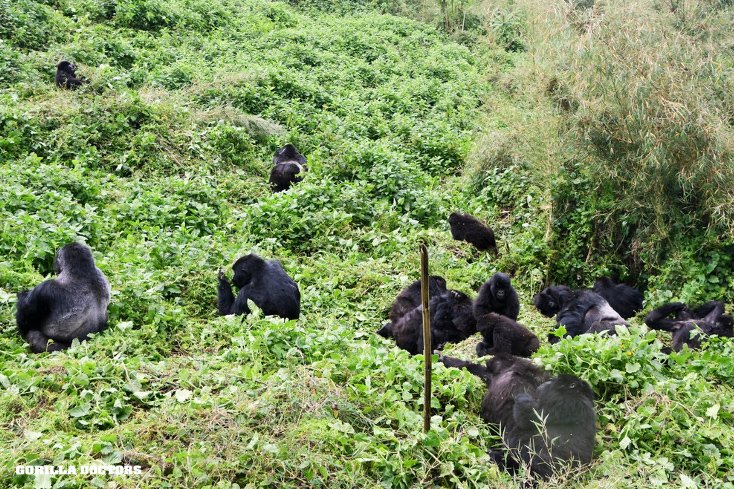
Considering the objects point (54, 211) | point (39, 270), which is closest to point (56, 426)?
point (39, 270)

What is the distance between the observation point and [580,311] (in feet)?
23.4

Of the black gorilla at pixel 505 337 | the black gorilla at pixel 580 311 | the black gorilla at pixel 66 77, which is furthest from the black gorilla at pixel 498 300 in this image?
the black gorilla at pixel 66 77

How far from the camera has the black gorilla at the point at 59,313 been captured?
579cm

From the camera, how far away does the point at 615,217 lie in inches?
331

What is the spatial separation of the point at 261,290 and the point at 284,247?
208 cm

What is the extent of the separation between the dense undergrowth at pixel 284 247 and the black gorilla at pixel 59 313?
15cm

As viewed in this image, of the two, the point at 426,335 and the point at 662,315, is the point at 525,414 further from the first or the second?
the point at 662,315

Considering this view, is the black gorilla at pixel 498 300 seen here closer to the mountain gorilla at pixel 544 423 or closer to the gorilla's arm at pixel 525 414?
the mountain gorilla at pixel 544 423

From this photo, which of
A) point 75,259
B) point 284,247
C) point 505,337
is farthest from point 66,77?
point 505,337

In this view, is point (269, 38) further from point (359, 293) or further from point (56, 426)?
point (56, 426)

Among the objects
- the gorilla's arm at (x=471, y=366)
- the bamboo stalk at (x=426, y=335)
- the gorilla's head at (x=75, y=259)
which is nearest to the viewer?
the bamboo stalk at (x=426, y=335)

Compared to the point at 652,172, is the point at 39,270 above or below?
below

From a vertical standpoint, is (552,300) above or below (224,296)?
above

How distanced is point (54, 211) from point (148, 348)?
10.4 ft
